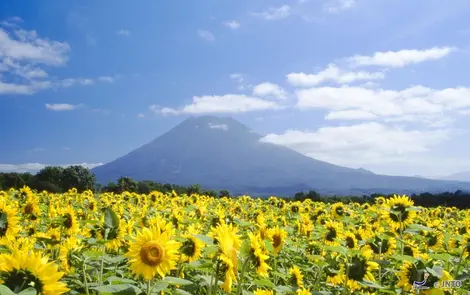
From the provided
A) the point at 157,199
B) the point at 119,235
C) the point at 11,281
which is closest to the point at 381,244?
the point at 119,235

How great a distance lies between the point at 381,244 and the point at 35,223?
5.33m

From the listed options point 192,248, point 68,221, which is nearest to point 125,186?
point 68,221

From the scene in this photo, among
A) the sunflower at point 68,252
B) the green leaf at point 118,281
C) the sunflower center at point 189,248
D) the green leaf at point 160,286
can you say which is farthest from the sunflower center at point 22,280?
the sunflower at point 68,252

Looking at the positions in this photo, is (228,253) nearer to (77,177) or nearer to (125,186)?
(125,186)

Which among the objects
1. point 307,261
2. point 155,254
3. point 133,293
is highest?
point 155,254

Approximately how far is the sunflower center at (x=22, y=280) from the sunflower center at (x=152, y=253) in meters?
0.78

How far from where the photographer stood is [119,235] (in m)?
4.70

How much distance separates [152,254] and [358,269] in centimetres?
210

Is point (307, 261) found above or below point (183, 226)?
below

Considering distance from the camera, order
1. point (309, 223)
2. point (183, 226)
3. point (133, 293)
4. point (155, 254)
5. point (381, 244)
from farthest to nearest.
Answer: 1. point (309, 223)
2. point (183, 226)
3. point (381, 244)
4. point (155, 254)
5. point (133, 293)

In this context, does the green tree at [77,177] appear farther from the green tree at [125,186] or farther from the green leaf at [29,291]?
the green leaf at [29,291]

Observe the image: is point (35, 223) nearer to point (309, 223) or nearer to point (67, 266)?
point (67, 266)

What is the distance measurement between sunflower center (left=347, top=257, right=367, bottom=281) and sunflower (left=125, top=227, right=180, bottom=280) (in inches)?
75.8

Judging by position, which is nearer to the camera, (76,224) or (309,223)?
(76,224)
